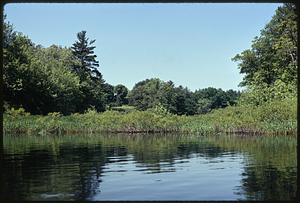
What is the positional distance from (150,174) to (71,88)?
23.0 metres

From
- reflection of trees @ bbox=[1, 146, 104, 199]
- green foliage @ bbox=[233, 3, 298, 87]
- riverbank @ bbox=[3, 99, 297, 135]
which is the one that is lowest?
reflection of trees @ bbox=[1, 146, 104, 199]

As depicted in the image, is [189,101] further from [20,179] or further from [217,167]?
[20,179]

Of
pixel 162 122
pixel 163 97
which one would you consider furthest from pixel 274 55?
pixel 162 122

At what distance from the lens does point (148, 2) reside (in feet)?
9.25

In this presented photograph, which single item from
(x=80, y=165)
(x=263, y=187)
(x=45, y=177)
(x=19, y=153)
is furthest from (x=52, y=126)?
(x=263, y=187)

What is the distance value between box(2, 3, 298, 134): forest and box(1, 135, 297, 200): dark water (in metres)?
8.08

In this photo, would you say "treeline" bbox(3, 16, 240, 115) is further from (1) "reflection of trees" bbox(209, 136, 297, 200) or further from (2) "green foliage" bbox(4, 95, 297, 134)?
(1) "reflection of trees" bbox(209, 136, 297, 200)

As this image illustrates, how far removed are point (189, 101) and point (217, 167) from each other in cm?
2016

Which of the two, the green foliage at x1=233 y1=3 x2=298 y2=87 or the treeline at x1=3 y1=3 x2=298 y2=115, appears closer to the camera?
the treeline at x1=3 y1=3 x2=298 y2=115

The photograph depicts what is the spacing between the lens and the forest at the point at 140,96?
20359 millimetres

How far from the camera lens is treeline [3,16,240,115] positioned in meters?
24.7

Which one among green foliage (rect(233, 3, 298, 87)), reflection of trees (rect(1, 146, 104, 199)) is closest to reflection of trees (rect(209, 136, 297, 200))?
reflection of trees (rect(1, 146, 104, 199))

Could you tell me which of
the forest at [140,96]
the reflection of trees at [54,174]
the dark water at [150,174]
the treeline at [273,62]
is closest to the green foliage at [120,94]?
the forest at [140,96]

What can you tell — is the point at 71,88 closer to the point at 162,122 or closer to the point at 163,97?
the point at 163,97
